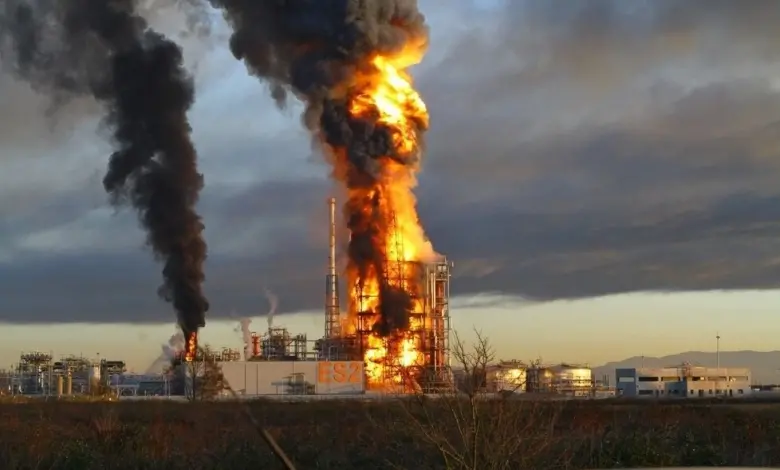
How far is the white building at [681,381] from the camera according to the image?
143 m

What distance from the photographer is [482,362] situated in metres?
16.5

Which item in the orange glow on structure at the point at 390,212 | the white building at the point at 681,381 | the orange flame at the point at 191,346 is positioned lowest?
the white building at the point at 681,381

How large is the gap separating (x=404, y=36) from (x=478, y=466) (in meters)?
83.2

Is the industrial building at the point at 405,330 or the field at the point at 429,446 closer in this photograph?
the field at the point at 429,446

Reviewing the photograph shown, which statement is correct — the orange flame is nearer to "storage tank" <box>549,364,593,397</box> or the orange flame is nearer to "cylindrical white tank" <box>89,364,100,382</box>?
"cylindrical white tank" <box>89,364,100,382</box>

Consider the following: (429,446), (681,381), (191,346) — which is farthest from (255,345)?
(429,446)

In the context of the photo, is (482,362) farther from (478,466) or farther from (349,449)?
(349,449)

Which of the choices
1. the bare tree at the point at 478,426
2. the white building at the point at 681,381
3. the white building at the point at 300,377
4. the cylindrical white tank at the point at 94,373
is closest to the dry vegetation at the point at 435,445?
the bare tree at the point at 478,426

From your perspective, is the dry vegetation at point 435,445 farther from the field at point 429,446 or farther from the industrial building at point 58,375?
the industrial building at point 58,375

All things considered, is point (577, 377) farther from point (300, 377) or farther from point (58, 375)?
point (58, 375)

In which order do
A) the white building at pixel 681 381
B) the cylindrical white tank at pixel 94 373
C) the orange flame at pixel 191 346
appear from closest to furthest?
the orange flame at pixel 191 346 < the cylindrical white tank at pixel 94 373 < the white building at pixel 681 381

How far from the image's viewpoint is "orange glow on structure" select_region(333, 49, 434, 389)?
95.5 metres

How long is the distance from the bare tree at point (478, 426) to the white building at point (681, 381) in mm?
128327

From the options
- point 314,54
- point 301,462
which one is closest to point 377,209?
point 314,54
